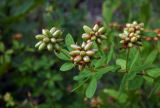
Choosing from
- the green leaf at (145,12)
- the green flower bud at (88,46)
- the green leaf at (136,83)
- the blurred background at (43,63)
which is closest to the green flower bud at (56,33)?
the green flower bud at (88,46)

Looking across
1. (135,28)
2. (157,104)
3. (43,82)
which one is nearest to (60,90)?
(43,82)

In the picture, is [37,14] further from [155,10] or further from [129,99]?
[129,99]

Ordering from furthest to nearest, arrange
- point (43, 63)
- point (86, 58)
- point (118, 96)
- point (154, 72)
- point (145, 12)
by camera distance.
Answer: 1. point (145, 12)
2. point (43, 63)
3. point (118, 96)
4. point (154, 72)
5. point (86, 58)

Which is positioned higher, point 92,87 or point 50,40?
point 50,40

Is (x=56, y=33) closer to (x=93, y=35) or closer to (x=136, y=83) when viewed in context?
(x=93, y=35)

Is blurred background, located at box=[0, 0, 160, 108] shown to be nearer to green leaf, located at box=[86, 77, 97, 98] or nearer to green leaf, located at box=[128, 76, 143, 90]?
green leaf, located at box=[128, 76, 143, 90]

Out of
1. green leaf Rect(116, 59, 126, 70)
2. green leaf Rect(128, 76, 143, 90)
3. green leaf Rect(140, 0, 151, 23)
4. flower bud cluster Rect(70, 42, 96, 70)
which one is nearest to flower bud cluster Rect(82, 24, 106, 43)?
flower bud cluster Rect(70, 42, 96, 70)

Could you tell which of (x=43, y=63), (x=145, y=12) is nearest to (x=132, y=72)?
(x=43, y=63)

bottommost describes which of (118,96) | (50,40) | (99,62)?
(118,96)
